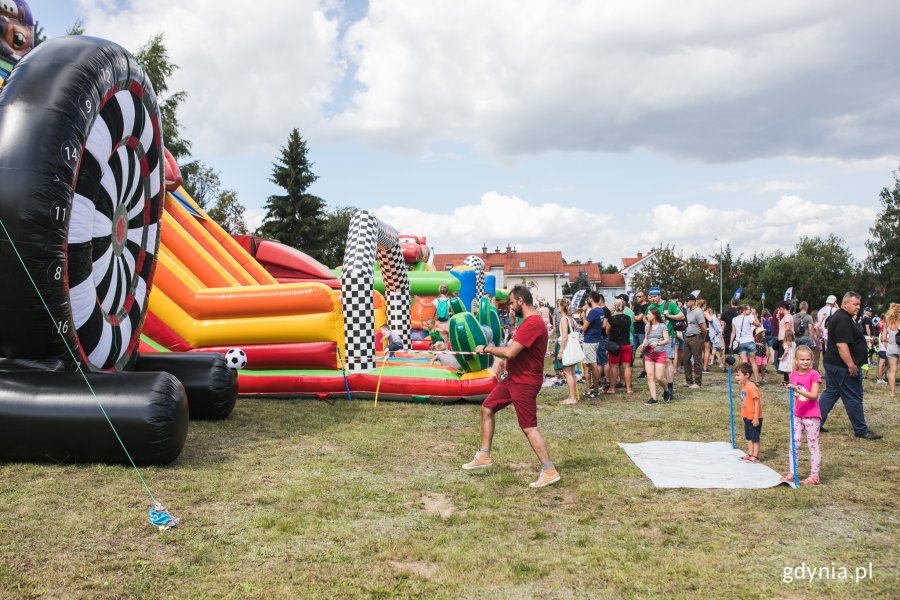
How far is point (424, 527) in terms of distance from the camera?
422cm

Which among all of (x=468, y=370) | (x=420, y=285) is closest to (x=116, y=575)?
(x=468, y=370)

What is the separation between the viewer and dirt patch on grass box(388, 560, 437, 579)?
11.5 feet

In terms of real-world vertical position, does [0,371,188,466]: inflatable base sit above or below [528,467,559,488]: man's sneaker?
above

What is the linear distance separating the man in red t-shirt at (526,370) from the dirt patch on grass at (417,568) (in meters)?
1.78

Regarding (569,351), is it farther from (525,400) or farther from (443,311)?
(443,311)

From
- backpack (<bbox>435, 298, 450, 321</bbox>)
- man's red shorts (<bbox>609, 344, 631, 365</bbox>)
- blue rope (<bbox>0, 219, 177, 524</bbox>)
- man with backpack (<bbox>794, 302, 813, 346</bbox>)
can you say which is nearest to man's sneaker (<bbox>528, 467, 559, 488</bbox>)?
blue rope (<bbox>0, 219, 177, 524</bbox>)

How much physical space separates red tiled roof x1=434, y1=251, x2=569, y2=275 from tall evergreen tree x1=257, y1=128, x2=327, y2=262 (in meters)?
31.6

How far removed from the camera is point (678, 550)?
3867mm

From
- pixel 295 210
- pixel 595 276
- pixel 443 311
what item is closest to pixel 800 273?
pixel 595 276

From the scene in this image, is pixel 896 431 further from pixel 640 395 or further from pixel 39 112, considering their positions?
pixel 39 112

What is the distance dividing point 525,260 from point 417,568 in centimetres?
6851

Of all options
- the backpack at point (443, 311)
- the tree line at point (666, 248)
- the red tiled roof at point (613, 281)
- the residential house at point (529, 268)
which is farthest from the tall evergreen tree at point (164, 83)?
the red tiled roof at point (613, 281)

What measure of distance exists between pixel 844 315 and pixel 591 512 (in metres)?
4.07

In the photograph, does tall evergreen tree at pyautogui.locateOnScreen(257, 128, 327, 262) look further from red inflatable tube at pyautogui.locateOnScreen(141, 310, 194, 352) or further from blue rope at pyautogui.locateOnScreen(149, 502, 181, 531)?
blue rope at pyautogui.locateOnScreen(149, 502, 181, 531)
